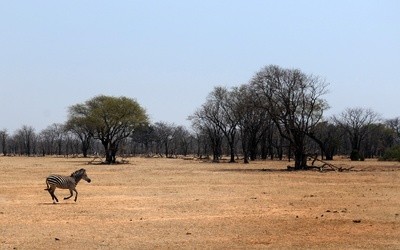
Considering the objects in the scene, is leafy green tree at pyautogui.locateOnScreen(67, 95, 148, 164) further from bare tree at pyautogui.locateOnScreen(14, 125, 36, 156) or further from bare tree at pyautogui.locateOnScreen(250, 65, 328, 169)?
bare tree at pyautogui.locateOnScreen(14, 125, 36, 156)

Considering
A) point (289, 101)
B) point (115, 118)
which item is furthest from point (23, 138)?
point (289, 101)

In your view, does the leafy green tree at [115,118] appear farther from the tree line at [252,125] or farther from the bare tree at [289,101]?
the bare tree at [289,101]

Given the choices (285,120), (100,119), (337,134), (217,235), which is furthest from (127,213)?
(337,134)

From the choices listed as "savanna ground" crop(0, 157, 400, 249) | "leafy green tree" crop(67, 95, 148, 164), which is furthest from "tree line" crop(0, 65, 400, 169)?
"savanna ground" crop(0, 157, 400, 249)

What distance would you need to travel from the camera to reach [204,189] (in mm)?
26781

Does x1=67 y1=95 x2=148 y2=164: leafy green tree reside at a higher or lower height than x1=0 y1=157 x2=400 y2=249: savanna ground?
higher

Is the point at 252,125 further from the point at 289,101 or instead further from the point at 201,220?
the point at 201,220

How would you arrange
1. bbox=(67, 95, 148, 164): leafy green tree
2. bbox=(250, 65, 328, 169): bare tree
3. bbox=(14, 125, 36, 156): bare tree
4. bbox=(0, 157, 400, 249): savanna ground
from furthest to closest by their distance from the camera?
bbox=(14, 125, 36, 156): bare tree, bbox=(67, 95, 148, 164): leafy green tree, bbox=(250, 65, 328, 169): bare tree, bbox=(0, 157, 400, 249): savanna ground

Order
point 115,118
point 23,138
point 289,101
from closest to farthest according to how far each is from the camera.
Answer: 1. point 289,101
2. point 115,118
3. point 23,138

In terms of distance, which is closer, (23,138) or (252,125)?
(252,125)

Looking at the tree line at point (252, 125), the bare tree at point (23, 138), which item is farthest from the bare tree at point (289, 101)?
the bare tree at point (23, 138)

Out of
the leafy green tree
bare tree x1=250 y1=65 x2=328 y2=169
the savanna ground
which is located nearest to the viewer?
the savanna ground

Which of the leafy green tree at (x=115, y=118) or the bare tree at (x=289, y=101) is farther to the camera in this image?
the leafy green tree at (x=115, y=118)

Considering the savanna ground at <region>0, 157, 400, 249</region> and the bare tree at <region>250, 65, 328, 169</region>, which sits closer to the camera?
the savanna ground at <region>0, 157, 400, 249</region>
